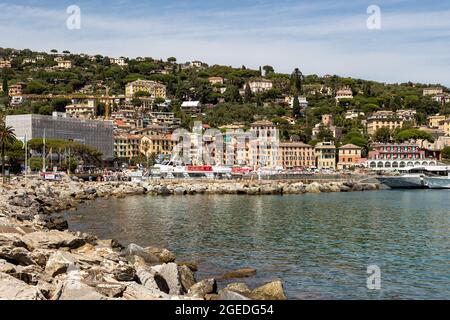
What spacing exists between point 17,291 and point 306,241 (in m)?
17.8

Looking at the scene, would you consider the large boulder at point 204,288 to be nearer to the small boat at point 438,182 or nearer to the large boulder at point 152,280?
the large boulder at point 152,280

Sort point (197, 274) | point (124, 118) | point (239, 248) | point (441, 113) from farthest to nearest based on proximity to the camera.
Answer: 1. point (441, 113)
2. point (124, 118)
3. point (239, 248)
4. point (197, 274)

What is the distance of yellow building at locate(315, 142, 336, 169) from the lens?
117625 millimetres

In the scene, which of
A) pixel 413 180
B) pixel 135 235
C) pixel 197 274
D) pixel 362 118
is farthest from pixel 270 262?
pixel 362 118

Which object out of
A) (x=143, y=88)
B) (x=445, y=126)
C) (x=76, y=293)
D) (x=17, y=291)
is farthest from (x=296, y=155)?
(x=17, y=291)

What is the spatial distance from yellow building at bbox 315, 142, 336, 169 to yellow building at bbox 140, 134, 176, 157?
30.5 metres

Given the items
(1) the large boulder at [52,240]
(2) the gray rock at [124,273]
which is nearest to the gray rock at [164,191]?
(1) the large boulder at [52,240]

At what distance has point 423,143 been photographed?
Answer: 427 feet

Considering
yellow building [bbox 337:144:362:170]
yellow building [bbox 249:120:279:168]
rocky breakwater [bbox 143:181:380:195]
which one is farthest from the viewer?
yellow building [bbox 337:144:362:170]

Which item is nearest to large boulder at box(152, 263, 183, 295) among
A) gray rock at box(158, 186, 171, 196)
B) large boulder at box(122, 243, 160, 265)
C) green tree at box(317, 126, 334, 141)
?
large boulder at box(122, 243, 160, 265)

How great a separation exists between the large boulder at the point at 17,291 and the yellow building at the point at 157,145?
107 meters

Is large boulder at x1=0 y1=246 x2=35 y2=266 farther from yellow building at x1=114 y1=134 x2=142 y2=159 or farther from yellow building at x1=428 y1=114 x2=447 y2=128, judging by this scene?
yellow building at x1=428 y1=114 x2=447 y2=128

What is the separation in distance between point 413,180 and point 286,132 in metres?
51.0

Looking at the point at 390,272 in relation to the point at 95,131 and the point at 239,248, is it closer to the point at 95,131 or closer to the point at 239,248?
the point at 239,248
